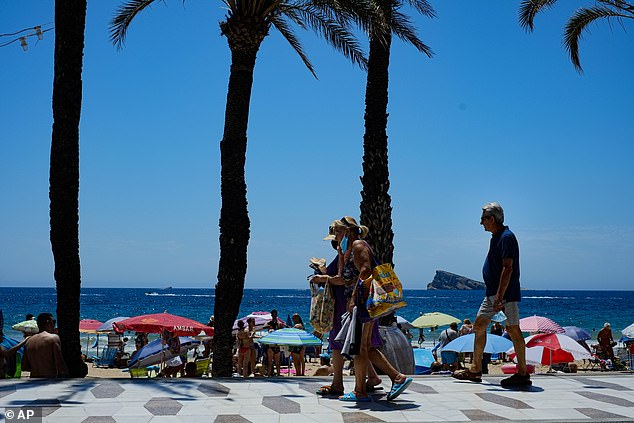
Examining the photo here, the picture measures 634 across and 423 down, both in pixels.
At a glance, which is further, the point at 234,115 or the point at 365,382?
the point at 234,115

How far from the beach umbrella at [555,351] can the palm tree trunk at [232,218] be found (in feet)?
22.6

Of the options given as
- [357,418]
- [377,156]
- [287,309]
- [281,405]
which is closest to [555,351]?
[377,156]

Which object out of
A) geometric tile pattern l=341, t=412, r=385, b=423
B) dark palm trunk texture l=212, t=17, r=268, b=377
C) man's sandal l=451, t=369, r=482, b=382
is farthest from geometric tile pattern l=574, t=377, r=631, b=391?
dark palm trunk texture l=212, t=17, r=268, b=377

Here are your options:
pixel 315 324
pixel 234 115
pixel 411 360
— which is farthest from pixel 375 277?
pixel 234 115

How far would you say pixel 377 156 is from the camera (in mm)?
12609

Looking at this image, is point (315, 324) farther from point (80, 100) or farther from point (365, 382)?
point (80, 100)

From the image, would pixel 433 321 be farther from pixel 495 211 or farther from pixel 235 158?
pixel 495 211

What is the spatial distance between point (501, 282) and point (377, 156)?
18.3 ft

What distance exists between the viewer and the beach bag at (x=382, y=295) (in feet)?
20.9

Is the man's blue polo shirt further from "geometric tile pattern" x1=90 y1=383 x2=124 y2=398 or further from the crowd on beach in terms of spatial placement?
"geometric tile pattern" x1=90 y1=383 x2=124 y2=398

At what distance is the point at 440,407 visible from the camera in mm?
6453

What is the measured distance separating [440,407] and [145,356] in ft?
40.6

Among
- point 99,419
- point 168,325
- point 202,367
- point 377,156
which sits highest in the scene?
point 377,156

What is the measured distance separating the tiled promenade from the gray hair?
177 cm
